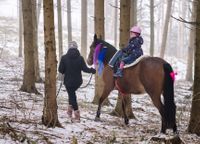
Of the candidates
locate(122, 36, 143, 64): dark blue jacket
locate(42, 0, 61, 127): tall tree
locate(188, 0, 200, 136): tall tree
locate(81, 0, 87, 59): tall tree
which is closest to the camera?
locate(42, 0, 61, 127): tall tree

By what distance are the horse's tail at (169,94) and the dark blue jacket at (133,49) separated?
0.89 m

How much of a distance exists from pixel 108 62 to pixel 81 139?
3.81 meters

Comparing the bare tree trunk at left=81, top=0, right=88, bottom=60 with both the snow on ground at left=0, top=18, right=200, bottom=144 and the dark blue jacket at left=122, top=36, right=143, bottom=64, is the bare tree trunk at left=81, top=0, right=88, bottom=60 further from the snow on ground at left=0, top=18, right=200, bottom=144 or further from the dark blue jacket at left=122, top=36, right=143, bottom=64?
the dark blue jacket at left=122, top=36, right=143, bottom=64

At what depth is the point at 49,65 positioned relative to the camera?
22.8 feet

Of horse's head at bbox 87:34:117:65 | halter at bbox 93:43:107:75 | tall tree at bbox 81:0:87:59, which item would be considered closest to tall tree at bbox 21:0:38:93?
horse's head at bbox 87:34:117:65

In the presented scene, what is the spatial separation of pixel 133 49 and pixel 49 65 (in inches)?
119

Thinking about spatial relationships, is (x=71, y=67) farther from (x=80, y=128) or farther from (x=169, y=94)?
(x=169, y=94)

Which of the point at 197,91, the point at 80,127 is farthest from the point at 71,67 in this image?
the point at 197,91

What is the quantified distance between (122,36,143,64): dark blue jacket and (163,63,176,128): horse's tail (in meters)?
0.89

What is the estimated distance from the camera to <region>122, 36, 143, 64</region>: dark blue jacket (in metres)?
9.28

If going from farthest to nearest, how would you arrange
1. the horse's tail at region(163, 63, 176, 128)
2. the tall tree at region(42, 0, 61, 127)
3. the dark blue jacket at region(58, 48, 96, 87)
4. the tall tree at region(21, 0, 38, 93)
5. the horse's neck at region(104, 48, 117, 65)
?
the tall tree at region(21, 0, 38, 93) < the horse's neck at region(104, 48, 117, 65) < the dark blue jacket at region(58, 48, 96, 87) < the horse's tail at region(163, 63, 176, 128) < the tall tree at region(42, 0, 61, 127)

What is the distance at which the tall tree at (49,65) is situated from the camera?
22.5ft

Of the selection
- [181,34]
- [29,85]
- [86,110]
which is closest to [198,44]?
[86,110]

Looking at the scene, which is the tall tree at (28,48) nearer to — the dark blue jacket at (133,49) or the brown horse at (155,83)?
the brown horse at (155,83)
